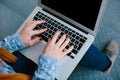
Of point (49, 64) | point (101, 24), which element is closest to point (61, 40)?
point (49, 64)

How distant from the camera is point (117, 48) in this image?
5.10ft

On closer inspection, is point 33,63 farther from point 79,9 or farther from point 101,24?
point 101,24

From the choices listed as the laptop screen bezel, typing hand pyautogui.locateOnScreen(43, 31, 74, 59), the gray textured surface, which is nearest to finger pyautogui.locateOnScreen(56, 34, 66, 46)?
typing hand pyautogui.locateOnScreen(43, 31, 74, 59)

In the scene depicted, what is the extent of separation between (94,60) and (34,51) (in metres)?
0.31

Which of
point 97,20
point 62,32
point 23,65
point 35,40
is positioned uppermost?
point 97,20

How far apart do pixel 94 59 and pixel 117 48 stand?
41 cm

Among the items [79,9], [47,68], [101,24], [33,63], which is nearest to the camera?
[47,68]

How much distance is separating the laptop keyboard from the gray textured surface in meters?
0.20

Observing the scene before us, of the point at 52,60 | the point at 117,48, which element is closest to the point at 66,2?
the point at 52,60

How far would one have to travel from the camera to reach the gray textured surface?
123cm

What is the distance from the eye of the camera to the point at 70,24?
1151mm

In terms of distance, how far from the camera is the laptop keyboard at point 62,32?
1071 millimetres

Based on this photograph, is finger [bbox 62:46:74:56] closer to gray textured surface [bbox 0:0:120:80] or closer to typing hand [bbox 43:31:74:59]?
typing hand [bbox 43:31:74:59]

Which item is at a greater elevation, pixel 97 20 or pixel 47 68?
pixel 97 20
